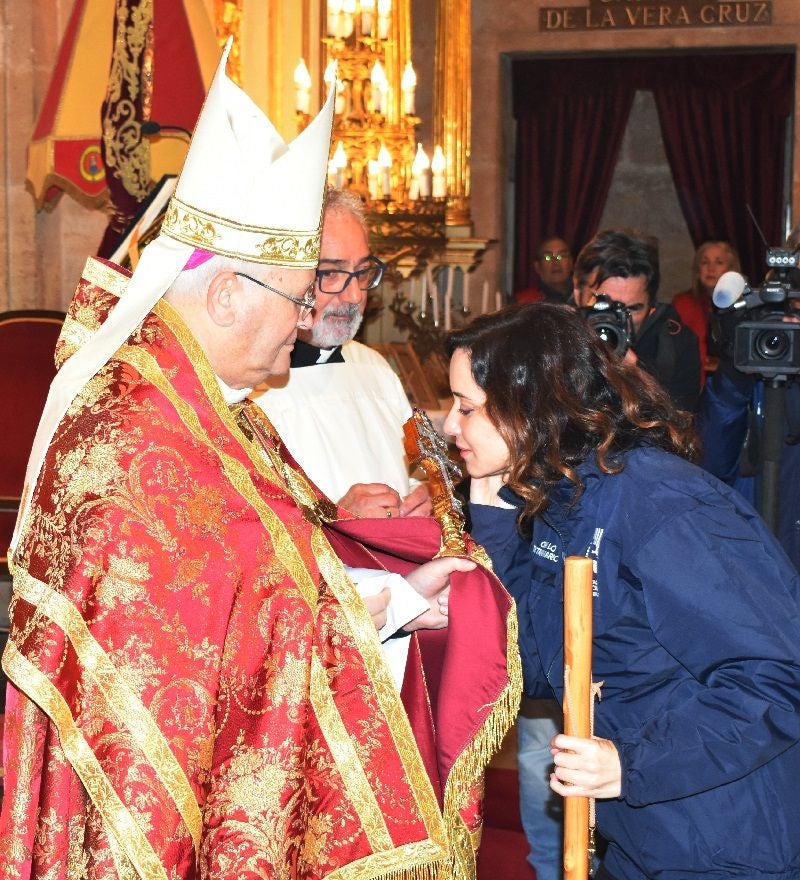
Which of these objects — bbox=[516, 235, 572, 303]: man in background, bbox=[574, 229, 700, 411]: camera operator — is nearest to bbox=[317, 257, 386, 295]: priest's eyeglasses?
bbox=[574, 229, 700, 411]: camera operator

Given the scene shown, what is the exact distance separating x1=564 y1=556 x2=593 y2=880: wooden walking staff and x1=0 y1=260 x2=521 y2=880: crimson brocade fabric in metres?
0.29

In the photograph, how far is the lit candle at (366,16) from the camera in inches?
275

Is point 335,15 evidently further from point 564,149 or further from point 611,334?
point 564,149

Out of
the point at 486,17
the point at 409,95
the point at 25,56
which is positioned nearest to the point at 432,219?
the point at 409,95

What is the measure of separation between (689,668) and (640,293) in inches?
79.1

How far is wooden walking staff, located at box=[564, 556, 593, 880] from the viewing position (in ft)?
5.58

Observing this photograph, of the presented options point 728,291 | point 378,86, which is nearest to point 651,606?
point 728,291

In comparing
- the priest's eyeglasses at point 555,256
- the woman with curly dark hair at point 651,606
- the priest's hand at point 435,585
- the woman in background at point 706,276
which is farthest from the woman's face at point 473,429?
the priest's eyeglasses at point 555,256

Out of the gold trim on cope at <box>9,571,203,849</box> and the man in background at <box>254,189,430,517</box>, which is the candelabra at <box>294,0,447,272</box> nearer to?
the man in background at <box>254,189,430,517</box>

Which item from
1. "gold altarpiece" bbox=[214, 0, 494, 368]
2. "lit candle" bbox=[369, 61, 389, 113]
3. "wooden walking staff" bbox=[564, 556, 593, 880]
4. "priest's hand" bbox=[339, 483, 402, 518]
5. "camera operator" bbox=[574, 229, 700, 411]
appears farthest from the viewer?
"lit candle" bbox=[369, 61, 389, 113]

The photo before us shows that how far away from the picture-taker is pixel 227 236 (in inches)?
79.4

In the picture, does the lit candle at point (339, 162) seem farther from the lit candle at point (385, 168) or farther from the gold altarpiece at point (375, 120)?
the lit candle at point (385, 168)

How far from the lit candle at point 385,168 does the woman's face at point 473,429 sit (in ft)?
16.2

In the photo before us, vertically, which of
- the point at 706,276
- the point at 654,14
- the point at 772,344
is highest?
the point at 654,14
